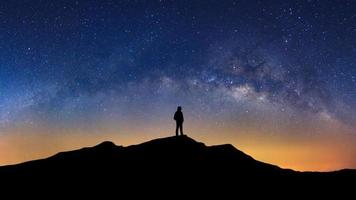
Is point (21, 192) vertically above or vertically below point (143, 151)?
below

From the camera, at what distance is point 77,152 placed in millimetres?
29984

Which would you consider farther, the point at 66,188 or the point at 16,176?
the point at 16,176

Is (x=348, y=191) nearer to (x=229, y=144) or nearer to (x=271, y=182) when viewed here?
Answer: (x=271, y=182)

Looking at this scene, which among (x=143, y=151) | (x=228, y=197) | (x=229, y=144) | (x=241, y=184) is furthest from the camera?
(x=229, y=144)

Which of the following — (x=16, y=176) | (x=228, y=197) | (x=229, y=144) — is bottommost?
(x=228, y=197)

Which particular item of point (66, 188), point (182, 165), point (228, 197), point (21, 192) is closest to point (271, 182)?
point (228, 197)

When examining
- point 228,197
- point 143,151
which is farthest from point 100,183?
point 228,197

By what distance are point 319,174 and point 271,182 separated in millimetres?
5492

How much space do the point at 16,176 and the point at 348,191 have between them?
973 inches

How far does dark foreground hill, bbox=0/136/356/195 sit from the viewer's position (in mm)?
25688

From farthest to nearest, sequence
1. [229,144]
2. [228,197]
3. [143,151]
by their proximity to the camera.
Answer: [229,144], [143,151], [228,197]

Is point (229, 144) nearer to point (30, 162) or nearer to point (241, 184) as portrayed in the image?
point (241, 184)

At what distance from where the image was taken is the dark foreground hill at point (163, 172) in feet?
84.3

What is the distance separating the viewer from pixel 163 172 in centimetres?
2694
